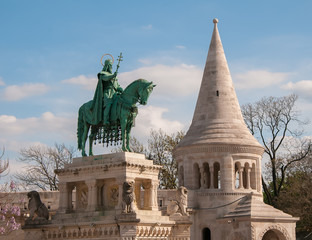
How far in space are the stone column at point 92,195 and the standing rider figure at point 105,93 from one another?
2.30 m

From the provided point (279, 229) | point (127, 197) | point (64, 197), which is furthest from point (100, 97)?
point (279, 229)

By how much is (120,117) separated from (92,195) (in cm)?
306

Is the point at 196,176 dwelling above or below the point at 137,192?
above

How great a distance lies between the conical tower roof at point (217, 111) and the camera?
127 ft

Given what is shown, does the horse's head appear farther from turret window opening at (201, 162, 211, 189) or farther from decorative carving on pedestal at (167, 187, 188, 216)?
turret window opening at (201, 162, 211, 189)

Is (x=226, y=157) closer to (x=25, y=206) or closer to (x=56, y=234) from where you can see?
(x=25, y=206)

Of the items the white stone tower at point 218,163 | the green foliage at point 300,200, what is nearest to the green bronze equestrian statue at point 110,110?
the white stone tower at point 218,163

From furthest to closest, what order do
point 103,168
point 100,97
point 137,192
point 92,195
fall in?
point 100,97, point 137,192, point 92,195, point 103,168

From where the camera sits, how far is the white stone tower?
123 ft

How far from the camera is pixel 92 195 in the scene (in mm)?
26984

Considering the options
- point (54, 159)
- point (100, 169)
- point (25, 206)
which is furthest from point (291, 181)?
point (100, 169)

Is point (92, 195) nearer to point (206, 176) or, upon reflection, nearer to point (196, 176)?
point (196, 176)

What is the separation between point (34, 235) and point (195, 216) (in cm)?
1213

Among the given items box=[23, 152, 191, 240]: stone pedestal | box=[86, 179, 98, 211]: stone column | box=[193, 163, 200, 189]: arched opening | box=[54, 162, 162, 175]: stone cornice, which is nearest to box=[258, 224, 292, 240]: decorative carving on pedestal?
box=[193, 163, 200, 189]: arched opening
